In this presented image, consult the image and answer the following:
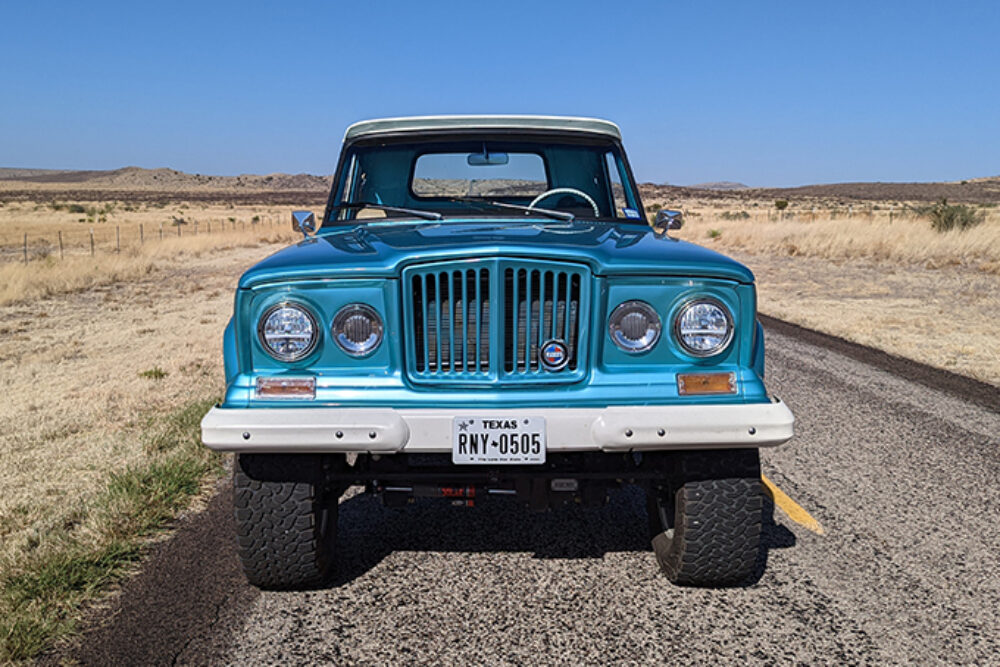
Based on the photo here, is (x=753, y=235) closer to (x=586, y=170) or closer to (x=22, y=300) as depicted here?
(x=22, y=300)

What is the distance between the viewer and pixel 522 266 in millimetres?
2986

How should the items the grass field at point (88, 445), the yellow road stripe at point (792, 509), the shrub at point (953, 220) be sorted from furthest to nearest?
the shrub at point (953, 220)
the yellow road stripe at point (792, 509)
the grass field at point (88, 445)

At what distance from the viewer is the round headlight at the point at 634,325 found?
3088 millimetres

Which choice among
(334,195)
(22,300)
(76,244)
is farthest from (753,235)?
(334,195)

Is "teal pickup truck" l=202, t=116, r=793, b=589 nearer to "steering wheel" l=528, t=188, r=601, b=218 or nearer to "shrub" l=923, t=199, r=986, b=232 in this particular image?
"steering wheel" l=528, t=188, r=601, b=218

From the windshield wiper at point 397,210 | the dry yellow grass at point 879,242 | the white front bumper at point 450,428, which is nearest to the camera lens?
the white front bumper at point 450,428

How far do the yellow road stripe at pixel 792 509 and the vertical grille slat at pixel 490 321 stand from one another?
1.85 meters

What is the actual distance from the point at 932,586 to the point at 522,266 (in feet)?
7.16

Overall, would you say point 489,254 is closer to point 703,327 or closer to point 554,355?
point 554,355

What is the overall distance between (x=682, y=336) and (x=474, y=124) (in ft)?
7.50

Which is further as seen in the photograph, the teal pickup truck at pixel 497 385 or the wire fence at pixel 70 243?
the wire fence at pixel 70 243

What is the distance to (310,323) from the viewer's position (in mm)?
3062

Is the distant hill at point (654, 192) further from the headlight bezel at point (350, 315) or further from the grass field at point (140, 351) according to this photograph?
the headlight bezel at point (350, 315)

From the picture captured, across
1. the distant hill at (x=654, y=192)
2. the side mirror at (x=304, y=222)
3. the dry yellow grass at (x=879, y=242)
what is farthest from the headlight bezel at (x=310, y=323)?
the distant hill at (x=654, y=192)
